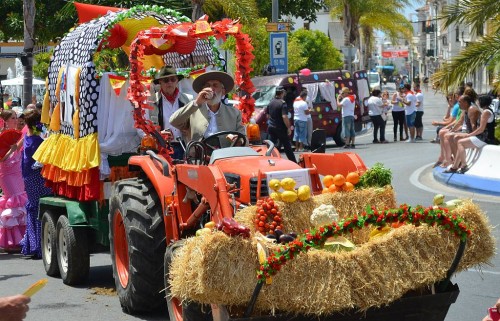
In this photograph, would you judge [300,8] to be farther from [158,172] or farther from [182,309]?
[182,309]

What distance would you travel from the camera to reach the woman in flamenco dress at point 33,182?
13.1 m

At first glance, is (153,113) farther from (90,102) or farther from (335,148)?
(335,148)

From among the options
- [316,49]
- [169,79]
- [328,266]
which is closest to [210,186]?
[328,266]

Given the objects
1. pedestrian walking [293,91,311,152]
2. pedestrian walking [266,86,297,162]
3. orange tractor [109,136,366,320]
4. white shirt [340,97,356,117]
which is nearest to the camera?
orange tractor [109,136,366,320]

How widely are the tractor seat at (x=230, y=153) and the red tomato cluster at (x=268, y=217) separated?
1.22m

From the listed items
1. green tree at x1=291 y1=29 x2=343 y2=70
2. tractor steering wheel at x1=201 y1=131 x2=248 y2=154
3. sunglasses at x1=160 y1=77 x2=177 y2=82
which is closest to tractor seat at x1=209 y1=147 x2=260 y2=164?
tractor steering wheel at x1=201 y1=131 x2=248 y2=154

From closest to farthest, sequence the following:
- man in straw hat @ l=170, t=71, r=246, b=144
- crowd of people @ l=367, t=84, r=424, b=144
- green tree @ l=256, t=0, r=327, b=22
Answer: man in straw hat @ l=170, t=71, r=246, b=144
crowd of people @ l=367, t=84, r=424, b=144
green tree @ l=256, t=0, r=327, b=22

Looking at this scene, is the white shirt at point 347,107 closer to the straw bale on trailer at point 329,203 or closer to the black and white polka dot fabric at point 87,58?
the black and white polka dot fabric at point 87,58

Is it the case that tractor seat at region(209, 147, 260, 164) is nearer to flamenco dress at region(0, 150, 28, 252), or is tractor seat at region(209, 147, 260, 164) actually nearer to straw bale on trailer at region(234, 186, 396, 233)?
straw bale on trailer at region(234, 186, 396, 233)

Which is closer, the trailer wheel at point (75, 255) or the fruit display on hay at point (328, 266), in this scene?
the fruit display on hay at point (328, 266)

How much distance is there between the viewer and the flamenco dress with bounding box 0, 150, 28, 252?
14.0m

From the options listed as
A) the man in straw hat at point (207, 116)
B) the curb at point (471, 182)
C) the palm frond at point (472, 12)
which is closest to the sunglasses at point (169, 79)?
the man in straw hat at point (207, 116)

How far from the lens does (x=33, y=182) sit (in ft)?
43.0

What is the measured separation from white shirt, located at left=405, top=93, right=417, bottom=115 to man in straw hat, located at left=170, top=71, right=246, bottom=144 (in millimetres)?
21807
